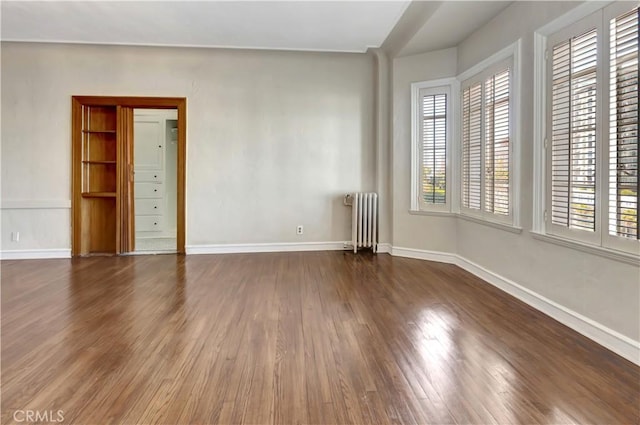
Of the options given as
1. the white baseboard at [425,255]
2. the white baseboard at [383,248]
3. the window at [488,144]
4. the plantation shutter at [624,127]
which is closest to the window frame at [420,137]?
the window at [488,144]

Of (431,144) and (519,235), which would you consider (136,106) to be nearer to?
(431,144)

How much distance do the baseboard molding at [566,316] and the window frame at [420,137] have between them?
0.84 meters

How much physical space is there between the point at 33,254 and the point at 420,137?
17.8 feet

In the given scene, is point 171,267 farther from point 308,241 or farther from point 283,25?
point 283,25

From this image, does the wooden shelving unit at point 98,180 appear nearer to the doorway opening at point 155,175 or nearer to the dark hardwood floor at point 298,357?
the doorway opening at point 155,175

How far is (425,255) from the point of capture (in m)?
4.75

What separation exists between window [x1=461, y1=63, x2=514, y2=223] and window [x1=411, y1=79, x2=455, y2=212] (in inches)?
11.2

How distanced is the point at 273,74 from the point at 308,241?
96.8 inches

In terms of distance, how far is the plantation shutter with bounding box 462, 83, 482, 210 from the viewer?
3.94 m

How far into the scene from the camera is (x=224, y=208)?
515 cm

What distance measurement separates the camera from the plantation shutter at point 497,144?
3445mm

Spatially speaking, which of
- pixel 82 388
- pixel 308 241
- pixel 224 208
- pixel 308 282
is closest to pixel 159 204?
pixel 224 208

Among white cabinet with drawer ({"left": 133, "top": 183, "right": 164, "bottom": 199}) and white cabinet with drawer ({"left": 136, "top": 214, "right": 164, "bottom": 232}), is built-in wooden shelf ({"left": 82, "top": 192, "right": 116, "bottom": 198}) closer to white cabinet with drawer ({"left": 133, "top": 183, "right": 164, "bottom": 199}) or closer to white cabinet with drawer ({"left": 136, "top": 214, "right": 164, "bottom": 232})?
white cabinet with drawer ({"left": 133, "top": 183, "right": 164, "bottom": 199})

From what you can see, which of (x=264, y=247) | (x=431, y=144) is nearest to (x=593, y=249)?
(x=431, y=144)
